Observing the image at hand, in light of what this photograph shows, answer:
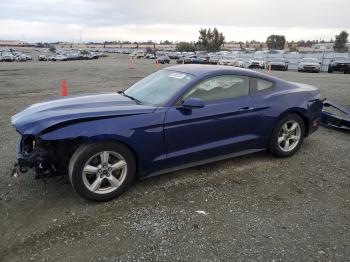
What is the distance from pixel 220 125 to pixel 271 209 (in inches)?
51.3

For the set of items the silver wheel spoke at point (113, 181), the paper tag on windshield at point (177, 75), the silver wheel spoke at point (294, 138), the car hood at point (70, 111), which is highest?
the paper tag on windshield at point (177, 75)

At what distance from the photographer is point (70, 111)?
4.05 m

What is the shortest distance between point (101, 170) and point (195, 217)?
119 centimetres

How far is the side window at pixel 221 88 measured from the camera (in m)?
4.58

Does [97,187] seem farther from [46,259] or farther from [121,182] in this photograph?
[46,259]

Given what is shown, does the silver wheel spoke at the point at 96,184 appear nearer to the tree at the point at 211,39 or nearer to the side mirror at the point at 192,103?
the side mirror at the point at 192,103

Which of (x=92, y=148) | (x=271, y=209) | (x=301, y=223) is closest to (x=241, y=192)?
(x=271, y=209)

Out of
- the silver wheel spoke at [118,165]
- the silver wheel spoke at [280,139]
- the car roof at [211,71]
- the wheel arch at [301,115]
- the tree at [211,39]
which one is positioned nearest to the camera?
the silver wheel spoke at [118,165]

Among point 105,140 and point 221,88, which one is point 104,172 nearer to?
point 105,140

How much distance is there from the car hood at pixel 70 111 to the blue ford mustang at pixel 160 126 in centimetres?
1

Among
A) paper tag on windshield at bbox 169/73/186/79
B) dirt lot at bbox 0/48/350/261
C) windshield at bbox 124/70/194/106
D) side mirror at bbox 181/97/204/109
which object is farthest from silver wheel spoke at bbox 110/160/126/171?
paper tag on windshield at bbox 169/73/186/79

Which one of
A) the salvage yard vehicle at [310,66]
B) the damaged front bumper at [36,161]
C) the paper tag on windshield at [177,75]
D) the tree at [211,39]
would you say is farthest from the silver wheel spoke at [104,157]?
the tree at [211,39]

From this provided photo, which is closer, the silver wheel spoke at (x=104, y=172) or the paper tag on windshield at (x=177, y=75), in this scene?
the silver wheel spoke at (x=104, y=172)

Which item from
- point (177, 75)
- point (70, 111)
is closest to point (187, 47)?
point (177, 75)
